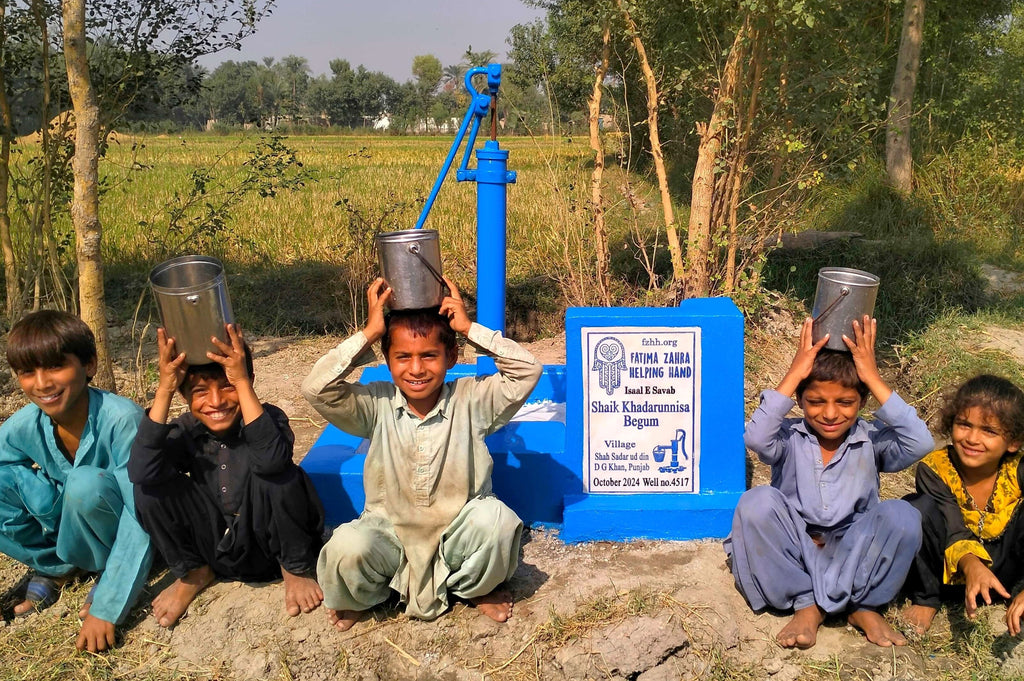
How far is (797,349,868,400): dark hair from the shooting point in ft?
9.20

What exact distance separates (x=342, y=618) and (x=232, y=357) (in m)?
0.98

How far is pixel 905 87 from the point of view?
9172mm

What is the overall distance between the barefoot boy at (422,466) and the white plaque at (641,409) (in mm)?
565

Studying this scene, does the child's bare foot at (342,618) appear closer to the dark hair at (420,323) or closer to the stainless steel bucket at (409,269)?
the dark hair at (420,323)

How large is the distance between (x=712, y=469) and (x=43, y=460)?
249 cm

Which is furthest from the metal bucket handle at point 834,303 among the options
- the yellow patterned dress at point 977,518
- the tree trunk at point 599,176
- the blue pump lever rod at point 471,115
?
the tree trunk at point 599,176

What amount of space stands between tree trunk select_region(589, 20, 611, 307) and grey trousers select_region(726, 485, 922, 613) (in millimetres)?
3016

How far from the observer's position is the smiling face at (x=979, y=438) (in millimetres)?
2779

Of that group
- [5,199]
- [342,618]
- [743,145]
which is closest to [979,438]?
[342,618]

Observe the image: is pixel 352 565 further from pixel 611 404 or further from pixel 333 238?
pixel 333 238

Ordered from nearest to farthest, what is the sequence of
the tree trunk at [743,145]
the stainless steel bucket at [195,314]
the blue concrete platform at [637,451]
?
the stainless steel bucket at [195,314]
the blue concrete platform at [637,451]
the tree trunk at [743,145]

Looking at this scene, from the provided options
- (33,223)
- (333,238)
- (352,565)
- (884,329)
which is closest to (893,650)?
(352,565)

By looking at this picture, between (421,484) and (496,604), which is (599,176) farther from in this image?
(496,604)

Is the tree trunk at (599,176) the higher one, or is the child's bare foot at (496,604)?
the tree trunk at (599,176)
